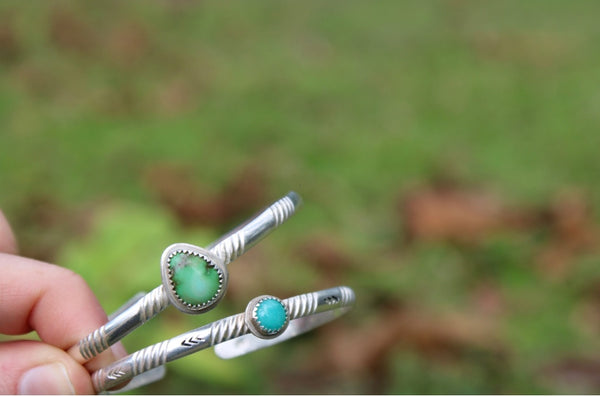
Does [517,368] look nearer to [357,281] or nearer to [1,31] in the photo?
[357,281]

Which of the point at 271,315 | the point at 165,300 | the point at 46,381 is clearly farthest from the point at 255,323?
the point at 46,381

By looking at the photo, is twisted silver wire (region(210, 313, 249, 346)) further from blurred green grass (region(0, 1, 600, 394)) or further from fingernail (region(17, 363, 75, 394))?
blurred green grass (region(0, 1, 600, 394))

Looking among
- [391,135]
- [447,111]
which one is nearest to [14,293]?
[391,135]

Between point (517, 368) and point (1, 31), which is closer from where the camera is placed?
point (517, 368)

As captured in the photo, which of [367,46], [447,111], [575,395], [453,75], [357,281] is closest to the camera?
[575,395]

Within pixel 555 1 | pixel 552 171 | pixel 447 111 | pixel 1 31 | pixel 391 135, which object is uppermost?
pixel 555 1

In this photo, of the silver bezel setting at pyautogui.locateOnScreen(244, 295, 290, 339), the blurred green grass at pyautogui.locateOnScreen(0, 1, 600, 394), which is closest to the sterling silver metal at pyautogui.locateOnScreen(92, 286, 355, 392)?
the silver bezel setting at pyautogui.locateOnScreen(244, 295, 290, 339)

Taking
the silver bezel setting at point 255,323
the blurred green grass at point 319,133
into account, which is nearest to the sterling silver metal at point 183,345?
the silver bezel setting at point 255,323

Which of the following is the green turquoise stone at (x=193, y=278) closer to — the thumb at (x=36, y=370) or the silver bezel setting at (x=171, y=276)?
the silver bezel setting at (x=171, y=276)
